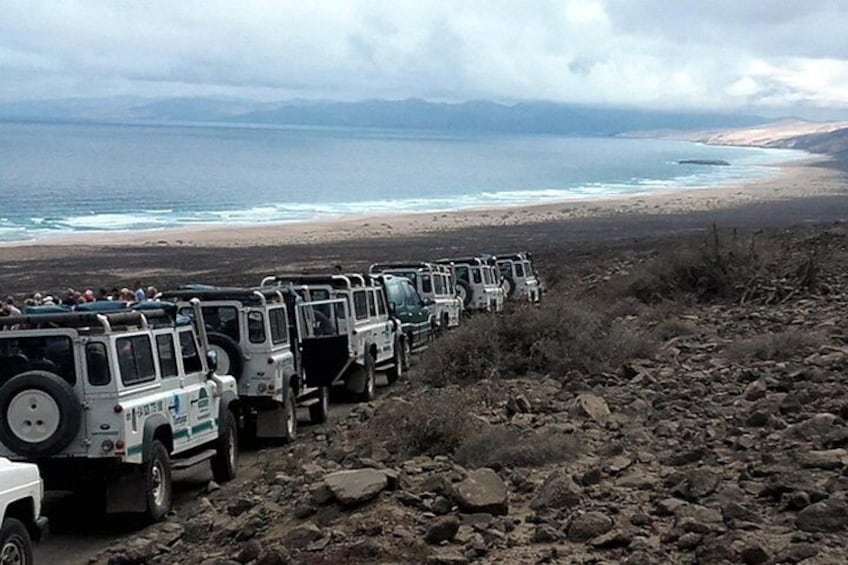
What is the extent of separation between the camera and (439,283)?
2869 cm

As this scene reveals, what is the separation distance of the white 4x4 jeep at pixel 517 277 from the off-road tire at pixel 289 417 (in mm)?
19108

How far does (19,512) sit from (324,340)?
30.8ft

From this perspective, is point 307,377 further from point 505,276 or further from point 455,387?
point 505,276

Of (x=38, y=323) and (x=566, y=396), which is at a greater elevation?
(x=38, y=323)

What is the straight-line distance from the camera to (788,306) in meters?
20.8

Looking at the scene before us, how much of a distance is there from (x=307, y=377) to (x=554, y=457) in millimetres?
7221

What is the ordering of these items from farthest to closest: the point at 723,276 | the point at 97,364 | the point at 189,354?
the point at 723,276 → the point at 189,354 → the point at 97,364

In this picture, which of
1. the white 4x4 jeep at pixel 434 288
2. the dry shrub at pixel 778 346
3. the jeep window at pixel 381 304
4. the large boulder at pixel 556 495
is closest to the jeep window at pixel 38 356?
the large boulder at pixel 556 495

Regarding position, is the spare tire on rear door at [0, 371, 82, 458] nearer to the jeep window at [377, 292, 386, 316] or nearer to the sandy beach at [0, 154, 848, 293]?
the jeep window at [377, 292, 386, 316]

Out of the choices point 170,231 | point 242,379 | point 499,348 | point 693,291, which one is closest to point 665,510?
point 242,379

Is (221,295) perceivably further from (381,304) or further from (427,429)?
(381,304)

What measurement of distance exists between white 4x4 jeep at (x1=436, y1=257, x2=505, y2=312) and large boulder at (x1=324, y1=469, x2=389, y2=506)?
22.2 metres

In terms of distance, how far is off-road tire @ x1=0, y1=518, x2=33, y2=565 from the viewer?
8.00m

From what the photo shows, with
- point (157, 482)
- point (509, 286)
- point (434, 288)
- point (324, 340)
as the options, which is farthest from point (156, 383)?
point (509, 286)
